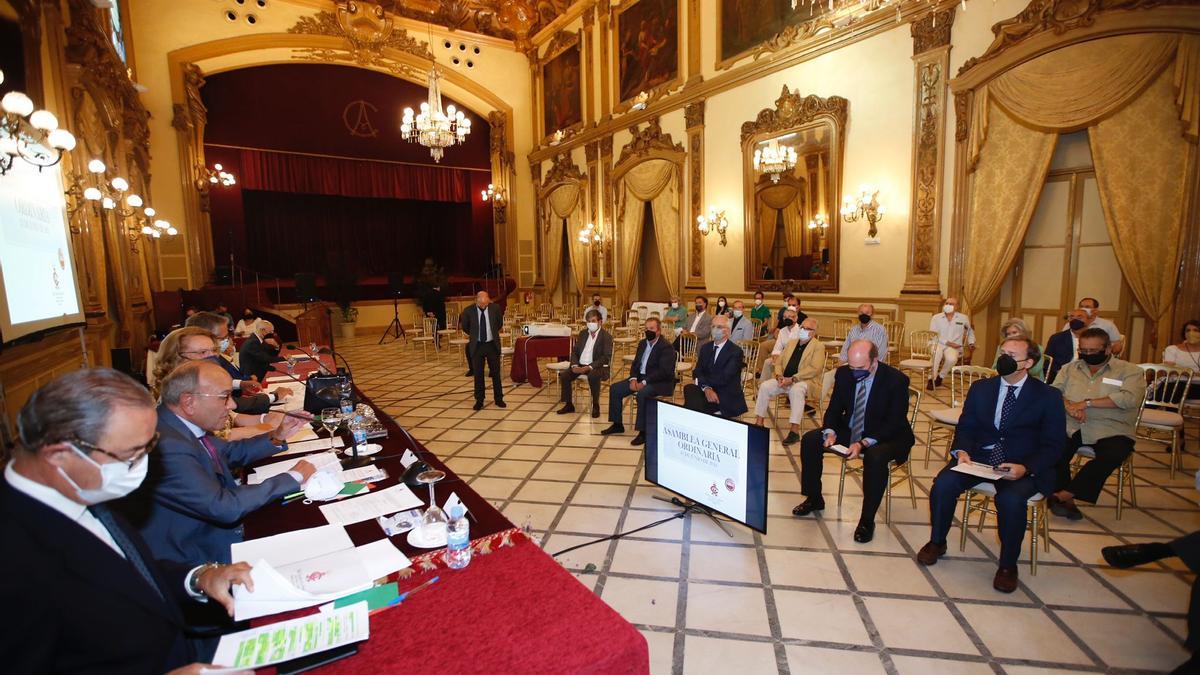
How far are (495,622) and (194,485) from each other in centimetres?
111

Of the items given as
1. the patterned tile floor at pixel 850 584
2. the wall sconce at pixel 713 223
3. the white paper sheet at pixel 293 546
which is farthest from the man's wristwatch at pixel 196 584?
the wall sconce at pixel 713 223

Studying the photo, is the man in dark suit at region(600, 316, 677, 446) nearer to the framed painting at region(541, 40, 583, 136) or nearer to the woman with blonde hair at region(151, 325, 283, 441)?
the woman with blonde hair at region(151, 325, 283, 441)

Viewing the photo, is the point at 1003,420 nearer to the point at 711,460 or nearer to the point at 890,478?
the point at 890,478

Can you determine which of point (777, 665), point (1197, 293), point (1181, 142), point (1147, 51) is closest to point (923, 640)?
point (777, 665)

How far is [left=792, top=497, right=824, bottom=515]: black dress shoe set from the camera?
12.2 feet

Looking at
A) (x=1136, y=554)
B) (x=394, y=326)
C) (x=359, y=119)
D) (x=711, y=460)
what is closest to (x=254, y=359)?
(x=711, y=460)

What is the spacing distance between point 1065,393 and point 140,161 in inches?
586

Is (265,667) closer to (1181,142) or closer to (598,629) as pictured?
(598,629)

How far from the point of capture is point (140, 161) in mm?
10766

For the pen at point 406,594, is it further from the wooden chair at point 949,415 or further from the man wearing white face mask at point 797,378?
the man wearing white face mask at point 797,378

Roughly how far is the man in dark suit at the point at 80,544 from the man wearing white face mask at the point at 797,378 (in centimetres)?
505

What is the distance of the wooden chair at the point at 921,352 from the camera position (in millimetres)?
6988

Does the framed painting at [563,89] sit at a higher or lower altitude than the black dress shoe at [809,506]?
higher

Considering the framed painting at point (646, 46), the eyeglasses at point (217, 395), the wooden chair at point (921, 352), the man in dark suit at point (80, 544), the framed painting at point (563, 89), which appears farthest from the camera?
the framed painting at point (563, 89)
